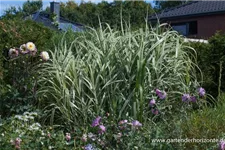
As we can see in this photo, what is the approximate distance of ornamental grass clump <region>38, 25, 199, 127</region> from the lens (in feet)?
13.5

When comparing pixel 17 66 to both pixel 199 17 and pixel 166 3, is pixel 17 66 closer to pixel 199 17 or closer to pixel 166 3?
pixel 199 17

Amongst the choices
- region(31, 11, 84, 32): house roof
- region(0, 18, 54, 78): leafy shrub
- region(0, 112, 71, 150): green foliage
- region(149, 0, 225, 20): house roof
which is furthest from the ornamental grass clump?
region(149, 0, 225, 20): house roof

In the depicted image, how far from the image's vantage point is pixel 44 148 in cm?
320

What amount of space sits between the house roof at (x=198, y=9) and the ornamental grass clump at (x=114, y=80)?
18.0 meters

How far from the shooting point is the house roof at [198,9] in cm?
2248

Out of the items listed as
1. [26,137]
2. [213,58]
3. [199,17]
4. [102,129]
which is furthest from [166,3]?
[26,137]

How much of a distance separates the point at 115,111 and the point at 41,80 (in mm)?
921

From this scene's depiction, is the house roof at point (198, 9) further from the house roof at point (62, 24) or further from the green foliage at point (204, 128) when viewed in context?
the green foliage at point (204, 128)

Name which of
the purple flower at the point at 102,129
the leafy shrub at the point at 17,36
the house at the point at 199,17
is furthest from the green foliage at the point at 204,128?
the house at the point at 199,17

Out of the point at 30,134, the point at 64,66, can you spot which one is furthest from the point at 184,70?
the point at 30,134

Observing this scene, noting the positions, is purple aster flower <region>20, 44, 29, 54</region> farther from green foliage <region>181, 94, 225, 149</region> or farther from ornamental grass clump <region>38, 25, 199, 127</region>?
green foliage <region>181, 94, 225, 149</region>

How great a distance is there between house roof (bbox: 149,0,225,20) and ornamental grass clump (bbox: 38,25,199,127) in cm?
1802

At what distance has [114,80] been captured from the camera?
424 cm

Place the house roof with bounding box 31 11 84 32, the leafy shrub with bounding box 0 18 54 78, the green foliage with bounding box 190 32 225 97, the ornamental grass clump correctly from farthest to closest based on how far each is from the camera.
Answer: the house roof with bounding box 31 11 84 32 < the green foliage with bounding box 190 32 225 97 < the leafy shrub with bounding box 0 18 54 78 < the ornamental grass clump
